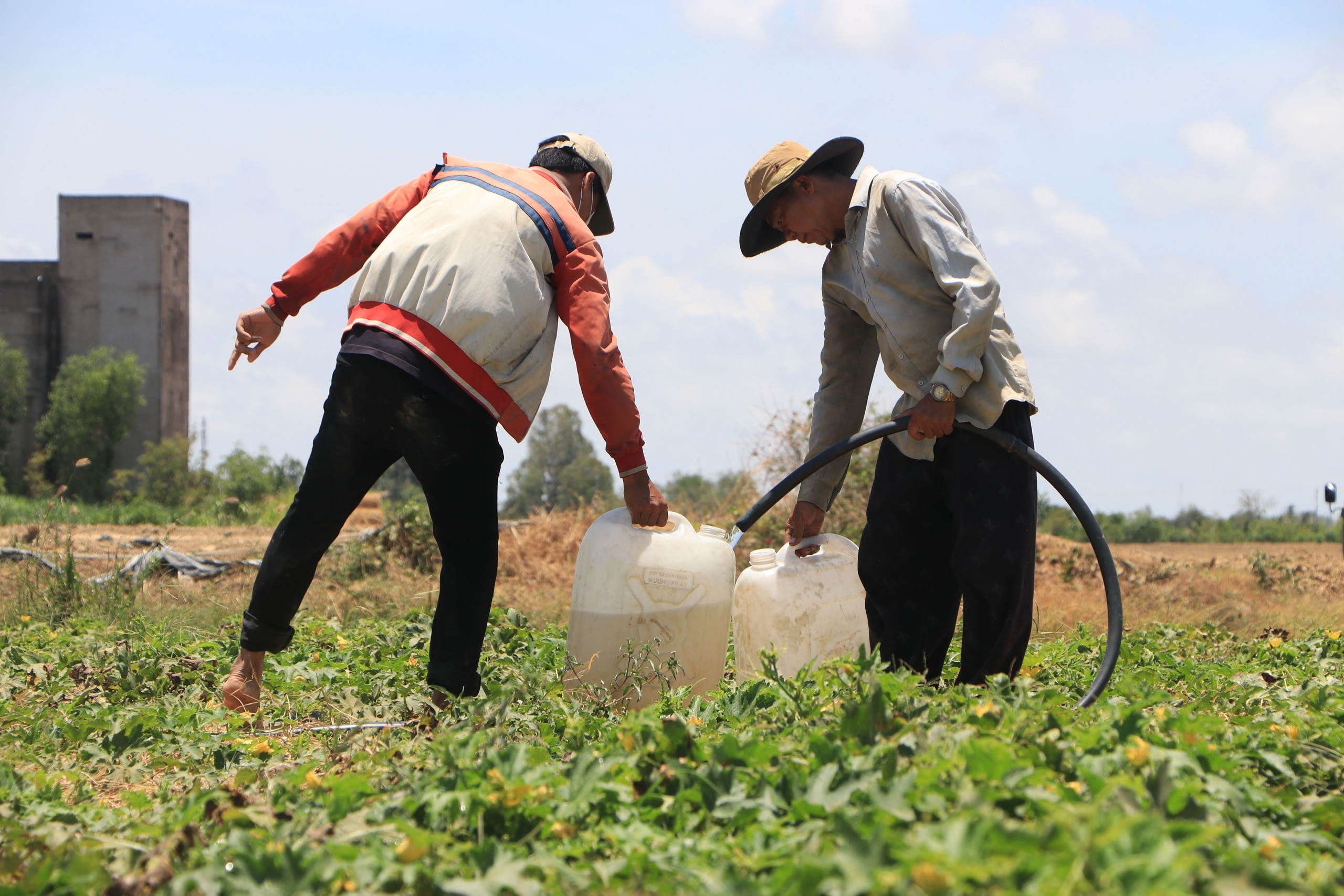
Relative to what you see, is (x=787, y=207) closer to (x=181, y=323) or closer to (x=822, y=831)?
(x=822, y=831)

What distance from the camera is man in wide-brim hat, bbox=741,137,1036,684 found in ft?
10.3

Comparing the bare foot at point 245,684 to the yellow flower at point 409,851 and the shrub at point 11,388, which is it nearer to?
the yellow flower at point 409,851

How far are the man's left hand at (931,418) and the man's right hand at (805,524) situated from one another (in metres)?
0.59

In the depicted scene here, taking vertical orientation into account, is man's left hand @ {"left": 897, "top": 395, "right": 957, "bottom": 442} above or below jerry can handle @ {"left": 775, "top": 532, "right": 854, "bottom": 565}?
above

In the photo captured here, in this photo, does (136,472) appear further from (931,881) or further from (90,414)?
(931,881)

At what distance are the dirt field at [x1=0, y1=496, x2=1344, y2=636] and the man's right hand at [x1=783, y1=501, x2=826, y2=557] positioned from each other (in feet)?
7.03

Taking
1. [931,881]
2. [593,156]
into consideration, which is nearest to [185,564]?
[593,156]

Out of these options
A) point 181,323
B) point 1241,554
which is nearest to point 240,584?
point 1241,554

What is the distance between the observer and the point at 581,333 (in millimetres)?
3189

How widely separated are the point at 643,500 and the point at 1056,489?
1.28 meters

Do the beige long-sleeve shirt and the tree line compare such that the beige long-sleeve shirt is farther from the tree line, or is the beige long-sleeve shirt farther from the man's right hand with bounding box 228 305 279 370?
the tree line

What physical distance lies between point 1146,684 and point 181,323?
24278mm

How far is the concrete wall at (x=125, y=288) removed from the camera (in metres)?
22.8

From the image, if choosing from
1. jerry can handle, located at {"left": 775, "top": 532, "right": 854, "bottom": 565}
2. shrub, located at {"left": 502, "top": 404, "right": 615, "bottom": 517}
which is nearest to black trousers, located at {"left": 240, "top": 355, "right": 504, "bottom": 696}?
jerry can handle, located at {"left": 775, "top": 532, "right": 854, "bottom": 565}
